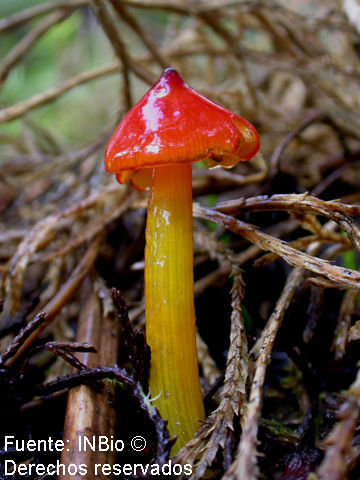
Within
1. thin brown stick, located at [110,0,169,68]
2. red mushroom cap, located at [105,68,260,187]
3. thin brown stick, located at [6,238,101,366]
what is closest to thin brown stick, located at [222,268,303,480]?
red mushroom cap, located at [105,68,260,187]

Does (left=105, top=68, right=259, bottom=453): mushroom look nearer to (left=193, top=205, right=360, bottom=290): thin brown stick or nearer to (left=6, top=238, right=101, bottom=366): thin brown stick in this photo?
(left=193, top=205, right=360, bottom=290): thin brown stick

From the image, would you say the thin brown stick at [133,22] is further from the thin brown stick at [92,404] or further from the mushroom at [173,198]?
the thin brown stick at [92,404]

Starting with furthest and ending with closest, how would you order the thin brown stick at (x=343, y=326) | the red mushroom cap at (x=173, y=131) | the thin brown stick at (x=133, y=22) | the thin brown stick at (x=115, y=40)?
the thin brown stick at (x=133, y=22) < the thin brown stick at (x=115, y=40) < the thin brown stick at (x=343, y=326) < the red mushroom cap at (x=173, y=131)

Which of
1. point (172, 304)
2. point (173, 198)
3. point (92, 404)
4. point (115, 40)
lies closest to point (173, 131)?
point (173, 198)

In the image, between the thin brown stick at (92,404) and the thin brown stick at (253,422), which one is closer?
the thin brown stick at (253,422)

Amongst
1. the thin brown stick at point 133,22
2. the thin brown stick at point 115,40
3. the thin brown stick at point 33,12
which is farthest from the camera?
the thin brown stick at point 33,12

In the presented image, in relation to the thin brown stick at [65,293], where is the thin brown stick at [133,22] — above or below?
above

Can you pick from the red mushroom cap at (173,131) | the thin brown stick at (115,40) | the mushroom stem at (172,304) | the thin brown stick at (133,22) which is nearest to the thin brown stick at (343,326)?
the mushroom stem at (172,304)

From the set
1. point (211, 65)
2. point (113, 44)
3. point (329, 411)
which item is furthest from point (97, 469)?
point (211, 65)

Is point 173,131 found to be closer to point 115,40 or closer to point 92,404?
point 92,404
